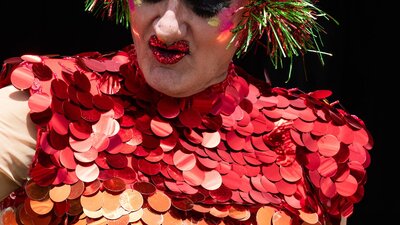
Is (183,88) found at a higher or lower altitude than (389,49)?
higher

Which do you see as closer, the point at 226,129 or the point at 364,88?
the point at 226,129

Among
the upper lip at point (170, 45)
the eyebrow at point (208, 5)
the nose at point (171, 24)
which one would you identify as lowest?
the upper lip at point (170, 45)

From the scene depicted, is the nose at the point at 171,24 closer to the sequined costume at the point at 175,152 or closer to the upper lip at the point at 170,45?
the upper lip at the point at 170,45

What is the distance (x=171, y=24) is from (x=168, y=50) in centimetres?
5

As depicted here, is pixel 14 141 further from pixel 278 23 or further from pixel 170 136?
pixel 278 23

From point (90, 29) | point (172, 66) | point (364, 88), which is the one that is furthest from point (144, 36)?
point (364, 88)

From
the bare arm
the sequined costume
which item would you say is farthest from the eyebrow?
the bare arm

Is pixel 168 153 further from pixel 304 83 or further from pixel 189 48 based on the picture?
pixel 304 83

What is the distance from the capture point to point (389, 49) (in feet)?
9.17

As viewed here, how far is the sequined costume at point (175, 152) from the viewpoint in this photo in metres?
1.90

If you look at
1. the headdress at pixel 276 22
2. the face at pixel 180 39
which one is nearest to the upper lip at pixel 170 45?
the face at pixel 180 39

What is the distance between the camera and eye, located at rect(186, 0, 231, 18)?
195 centimetres

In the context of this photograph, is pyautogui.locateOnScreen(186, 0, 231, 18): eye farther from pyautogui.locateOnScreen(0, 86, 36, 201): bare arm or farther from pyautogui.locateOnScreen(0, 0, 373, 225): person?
pyautogui.locateOnScreen(0, 86, 36, 201): bare arm

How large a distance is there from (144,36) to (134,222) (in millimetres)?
324
